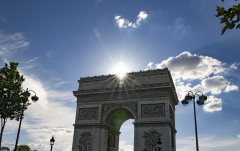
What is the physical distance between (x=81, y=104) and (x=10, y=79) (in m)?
10.5

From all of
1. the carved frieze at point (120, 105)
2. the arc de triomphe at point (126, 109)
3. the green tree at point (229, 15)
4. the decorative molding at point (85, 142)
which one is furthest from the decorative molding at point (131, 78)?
the green tree at point (229, 15)

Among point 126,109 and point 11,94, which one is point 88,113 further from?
point 11,94

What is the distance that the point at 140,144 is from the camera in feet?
92.4

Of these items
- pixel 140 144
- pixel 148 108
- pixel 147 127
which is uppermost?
pixel 148 108

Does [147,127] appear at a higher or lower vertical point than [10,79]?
lower

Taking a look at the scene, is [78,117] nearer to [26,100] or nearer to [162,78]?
[26,100]

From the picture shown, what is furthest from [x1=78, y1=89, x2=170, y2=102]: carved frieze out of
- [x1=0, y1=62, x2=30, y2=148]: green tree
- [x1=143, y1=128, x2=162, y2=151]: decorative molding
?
[x1=0, y1=62, x2=30, y2=148]: green tree

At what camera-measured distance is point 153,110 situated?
29.1 meters

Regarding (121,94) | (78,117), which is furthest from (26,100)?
(121,94)

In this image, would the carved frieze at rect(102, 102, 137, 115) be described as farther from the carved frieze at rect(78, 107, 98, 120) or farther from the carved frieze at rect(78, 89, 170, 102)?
the carved frieze at rect(78, 107, 98, 120)

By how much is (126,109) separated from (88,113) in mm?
5349

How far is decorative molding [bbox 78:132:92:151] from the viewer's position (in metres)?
30.1

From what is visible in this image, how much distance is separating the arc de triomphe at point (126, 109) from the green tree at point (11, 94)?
9169mm

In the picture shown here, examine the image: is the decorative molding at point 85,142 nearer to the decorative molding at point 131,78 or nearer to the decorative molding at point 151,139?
the decorative molding at point 131,78
